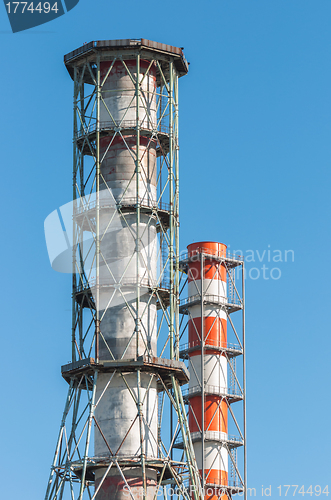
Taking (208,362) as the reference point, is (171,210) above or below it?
above

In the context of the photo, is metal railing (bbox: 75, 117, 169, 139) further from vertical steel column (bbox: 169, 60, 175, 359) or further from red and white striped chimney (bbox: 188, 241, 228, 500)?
red and white striped chimney (bbox: 188, 241, 228, 500)

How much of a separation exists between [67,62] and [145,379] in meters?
24.8

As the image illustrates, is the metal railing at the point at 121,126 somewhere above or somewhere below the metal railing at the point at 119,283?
above

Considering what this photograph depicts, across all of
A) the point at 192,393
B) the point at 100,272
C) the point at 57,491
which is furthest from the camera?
the point at 192,393

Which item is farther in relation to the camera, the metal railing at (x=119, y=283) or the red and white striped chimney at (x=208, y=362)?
the red and white striped chimney at (x=208, y=362)

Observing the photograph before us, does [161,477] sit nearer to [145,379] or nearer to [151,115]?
[145,379]

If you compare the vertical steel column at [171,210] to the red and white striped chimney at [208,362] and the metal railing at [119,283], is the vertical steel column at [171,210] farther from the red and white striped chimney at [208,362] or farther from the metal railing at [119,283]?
the red and white striped chimney at [208,362]

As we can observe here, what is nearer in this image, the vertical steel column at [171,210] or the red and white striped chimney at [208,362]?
the vertical steel column at [171,210]

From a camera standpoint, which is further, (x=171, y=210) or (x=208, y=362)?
(x=208, y=362)

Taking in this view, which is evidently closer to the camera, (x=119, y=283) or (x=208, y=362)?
(x=119, y=283)

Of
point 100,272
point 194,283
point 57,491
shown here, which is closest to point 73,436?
point 57,491

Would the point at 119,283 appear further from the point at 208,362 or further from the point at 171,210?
the point at 208,362

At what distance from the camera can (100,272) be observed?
75125mm

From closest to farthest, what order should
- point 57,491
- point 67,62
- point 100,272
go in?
point 57,491, point 100,272, point 67,62
